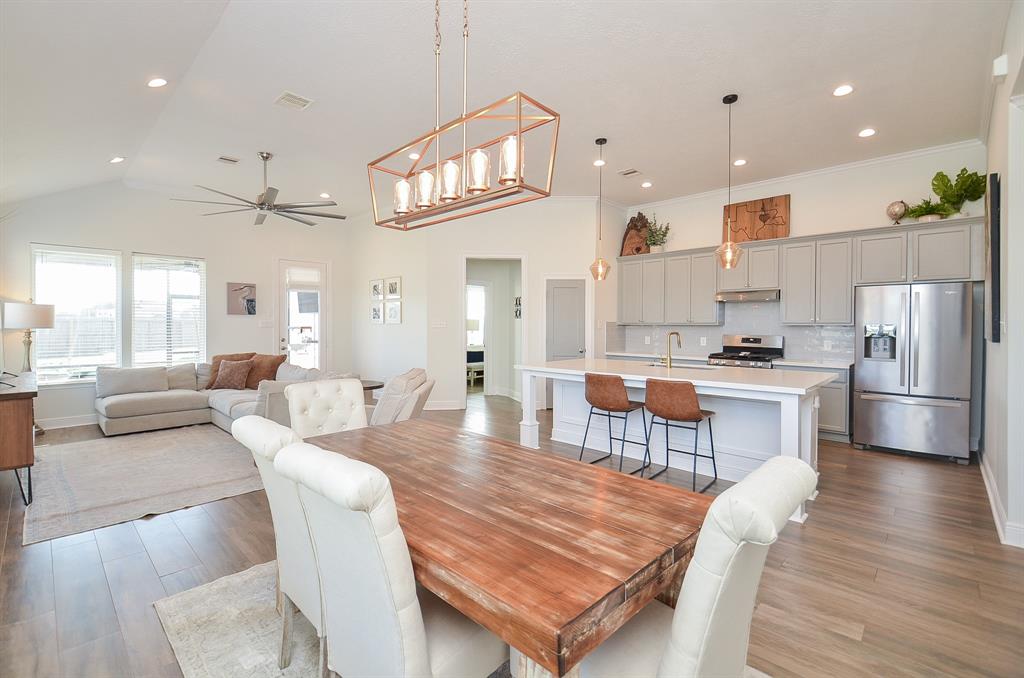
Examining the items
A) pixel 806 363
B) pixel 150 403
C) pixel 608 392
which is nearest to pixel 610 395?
pixel 608 392

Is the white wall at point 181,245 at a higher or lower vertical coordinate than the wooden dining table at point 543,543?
higher

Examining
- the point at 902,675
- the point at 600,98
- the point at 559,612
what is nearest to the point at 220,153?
the point at 600,98

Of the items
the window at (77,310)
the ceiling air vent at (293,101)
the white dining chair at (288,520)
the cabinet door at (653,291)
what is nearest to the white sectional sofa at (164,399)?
the window at (77,310)

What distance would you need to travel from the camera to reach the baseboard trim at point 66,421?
18.3 ft

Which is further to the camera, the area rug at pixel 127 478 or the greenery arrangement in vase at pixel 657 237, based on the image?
the greenery arrangement in vase at pixel 657 237

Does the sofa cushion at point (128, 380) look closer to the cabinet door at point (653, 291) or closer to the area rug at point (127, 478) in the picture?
the area rug at point (127, 478)

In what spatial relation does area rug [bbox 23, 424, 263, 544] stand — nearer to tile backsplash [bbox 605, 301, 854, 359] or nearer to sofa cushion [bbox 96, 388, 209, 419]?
sofa cushion [bbox 96, 388, 209, 419]

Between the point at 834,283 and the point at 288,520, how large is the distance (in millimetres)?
5623

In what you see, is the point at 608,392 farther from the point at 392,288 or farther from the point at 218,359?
the point at 218,359

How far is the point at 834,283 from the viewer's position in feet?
16.9

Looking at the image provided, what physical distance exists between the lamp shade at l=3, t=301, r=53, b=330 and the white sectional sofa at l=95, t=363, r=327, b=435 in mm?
853

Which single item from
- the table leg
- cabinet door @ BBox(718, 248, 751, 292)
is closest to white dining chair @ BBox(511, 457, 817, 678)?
the table leg

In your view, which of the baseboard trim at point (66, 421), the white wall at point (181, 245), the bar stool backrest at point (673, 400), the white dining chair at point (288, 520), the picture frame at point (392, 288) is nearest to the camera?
the white dining chair at point (288, 520)

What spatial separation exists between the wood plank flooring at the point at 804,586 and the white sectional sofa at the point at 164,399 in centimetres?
175
